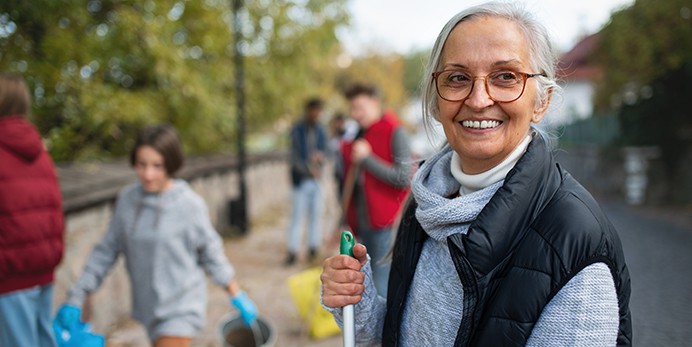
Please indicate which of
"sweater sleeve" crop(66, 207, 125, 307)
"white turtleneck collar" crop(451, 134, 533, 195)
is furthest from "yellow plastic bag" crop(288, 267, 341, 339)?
"white turtleneck collar" crop(451, 134, 533, 195)

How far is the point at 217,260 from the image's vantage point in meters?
2.71

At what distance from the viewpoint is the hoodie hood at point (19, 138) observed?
237 cm

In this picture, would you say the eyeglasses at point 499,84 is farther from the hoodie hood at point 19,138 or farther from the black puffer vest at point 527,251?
the hoodie hood at point 19,138

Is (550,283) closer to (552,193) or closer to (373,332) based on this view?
(552,193)

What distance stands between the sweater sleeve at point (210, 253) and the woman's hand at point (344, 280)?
55.1 inches

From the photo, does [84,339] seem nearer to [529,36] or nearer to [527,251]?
[527,251]

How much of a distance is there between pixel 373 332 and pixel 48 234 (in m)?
1.77

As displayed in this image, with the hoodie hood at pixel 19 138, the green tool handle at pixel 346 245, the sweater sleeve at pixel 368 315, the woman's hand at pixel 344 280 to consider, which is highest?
the hoodie hood at pixel 19 138

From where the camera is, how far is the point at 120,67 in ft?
19.6

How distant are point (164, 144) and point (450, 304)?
75.7 inches

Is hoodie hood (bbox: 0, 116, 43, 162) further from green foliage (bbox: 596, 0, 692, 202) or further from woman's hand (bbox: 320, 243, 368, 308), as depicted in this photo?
green foliage (bbox: 596, 0, 692, 202)

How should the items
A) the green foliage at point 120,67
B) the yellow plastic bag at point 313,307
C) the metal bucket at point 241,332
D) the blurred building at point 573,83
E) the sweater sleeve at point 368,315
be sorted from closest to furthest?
the blurred building at point 573,83 → the sweater sleeve at point 368,315 → the metal bucket at point 241,332 → the yellow plastic bag at point 313,307 → the green foliage at point 120,67

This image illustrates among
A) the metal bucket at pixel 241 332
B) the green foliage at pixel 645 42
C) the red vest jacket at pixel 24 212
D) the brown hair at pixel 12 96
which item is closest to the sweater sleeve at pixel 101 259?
the red vest jacket at pixel 24 212

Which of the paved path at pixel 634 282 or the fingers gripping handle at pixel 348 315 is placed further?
the paved path at pixel 634 282
